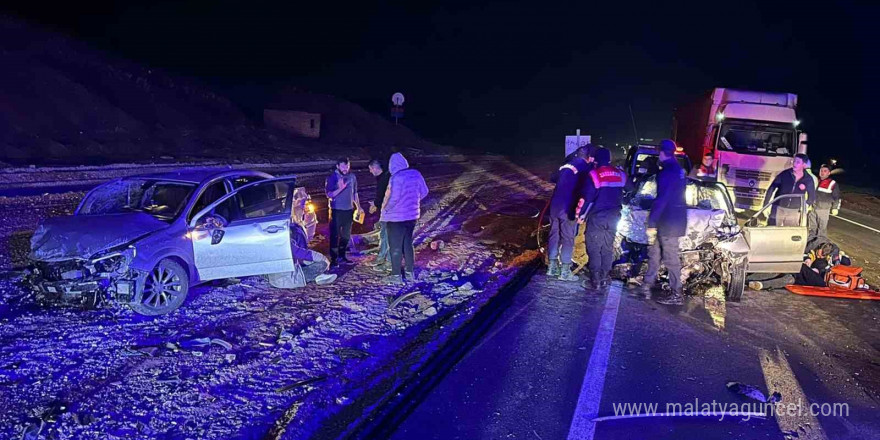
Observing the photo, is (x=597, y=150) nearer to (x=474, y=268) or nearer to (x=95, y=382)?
(x=474, y=268)

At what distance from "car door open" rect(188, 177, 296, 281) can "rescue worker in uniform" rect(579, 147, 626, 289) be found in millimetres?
3816

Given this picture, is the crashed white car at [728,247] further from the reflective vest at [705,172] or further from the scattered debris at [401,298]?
the reflective vest at [705,172]

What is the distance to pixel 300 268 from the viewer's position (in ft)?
24.4

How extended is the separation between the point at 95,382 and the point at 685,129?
59.6 ft

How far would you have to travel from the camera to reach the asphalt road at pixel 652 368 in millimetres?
4293

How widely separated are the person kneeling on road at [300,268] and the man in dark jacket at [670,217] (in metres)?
4.19

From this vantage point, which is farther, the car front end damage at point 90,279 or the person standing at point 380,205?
the person standing at point 380,205

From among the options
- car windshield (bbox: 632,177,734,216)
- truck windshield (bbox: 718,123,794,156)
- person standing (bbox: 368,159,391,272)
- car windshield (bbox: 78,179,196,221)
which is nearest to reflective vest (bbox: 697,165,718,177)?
truck windshield (bbox: 718,123,794,156)

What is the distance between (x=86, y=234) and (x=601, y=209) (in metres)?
5.91

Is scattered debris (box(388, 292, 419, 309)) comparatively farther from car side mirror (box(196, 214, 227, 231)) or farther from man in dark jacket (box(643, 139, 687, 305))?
man in dark jacket (box(643, 139, 687, 305))

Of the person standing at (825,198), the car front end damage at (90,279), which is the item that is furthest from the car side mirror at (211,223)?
the person standing at (825,198)

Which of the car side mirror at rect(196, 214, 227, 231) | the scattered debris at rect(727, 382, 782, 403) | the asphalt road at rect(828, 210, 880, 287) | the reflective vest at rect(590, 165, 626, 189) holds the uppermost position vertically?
the reflective vest at rect(590, 165, 626, 189)

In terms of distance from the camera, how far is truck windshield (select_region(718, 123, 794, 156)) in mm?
15344

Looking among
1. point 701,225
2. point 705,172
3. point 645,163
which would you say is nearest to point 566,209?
point 701,225
